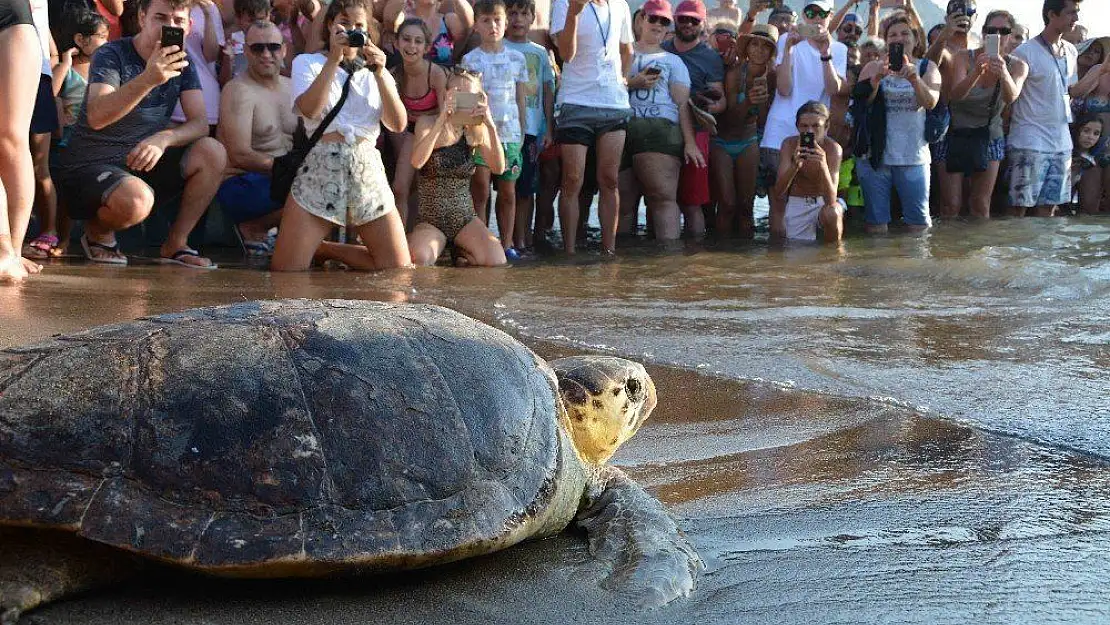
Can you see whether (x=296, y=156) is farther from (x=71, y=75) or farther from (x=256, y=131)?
(x=71, y=75)

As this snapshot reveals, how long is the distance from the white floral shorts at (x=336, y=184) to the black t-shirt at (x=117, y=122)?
931 mm

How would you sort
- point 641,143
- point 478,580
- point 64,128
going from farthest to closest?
point 641,143 → point 64,128 → point 478,580

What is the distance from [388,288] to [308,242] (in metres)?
0.86

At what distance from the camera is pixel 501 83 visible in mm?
7406

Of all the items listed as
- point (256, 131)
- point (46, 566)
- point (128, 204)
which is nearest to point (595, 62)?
point (256, 131)

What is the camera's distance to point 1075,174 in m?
11.0

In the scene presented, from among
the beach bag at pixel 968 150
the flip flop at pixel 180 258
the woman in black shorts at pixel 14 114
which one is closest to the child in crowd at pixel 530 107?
the flip flop at pixel 180 258

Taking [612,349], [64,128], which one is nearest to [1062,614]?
[612,349]

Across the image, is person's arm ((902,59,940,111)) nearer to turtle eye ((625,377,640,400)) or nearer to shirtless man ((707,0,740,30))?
shirtless man ((707,0,740,30))

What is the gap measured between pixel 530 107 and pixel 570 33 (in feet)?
1.95

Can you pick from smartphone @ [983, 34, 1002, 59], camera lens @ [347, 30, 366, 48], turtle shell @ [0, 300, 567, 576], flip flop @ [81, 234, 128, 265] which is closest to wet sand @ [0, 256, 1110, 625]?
turtle shell @ [0, 300, 567, 576]

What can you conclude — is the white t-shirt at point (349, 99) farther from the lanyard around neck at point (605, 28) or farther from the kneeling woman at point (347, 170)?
the lanyard around neck at point (605, 28)

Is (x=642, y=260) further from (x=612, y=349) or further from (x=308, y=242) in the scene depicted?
(x=612, y=349)

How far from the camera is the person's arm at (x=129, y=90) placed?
18.7ft
